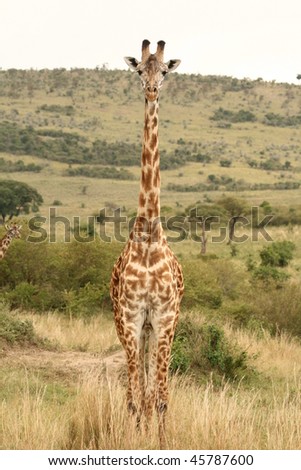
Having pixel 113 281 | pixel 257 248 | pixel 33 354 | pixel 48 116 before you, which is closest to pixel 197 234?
pixel 257 248

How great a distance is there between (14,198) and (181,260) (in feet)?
78.1

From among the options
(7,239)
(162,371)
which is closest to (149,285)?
(162,371)

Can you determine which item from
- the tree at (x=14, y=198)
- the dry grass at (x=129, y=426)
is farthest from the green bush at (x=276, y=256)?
the dry grass at (x=129, y=426)

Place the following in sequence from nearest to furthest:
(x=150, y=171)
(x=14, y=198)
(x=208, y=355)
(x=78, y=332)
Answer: (x=150, y=171), (x=208, y=355), (x=78, y=332), (x=14, y=198)

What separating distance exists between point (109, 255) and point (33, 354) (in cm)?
684

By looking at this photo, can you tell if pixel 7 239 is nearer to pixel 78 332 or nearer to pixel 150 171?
pixel 78 332

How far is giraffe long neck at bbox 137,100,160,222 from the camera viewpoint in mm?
6953

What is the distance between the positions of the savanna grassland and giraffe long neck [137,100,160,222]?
1.50 meters

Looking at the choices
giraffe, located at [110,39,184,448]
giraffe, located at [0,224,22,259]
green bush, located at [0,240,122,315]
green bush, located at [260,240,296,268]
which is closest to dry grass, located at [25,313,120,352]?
giraffe, located at [0,224,22,259]

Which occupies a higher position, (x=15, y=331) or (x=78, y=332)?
(x=15, y=331)

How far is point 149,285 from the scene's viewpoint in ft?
22.1

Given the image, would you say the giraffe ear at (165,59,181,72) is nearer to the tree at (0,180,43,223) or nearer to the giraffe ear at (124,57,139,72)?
the giraffe ear at (124,57,139,72)

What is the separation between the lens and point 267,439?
21.8ft

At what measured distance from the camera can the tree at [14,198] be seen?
43281mm
